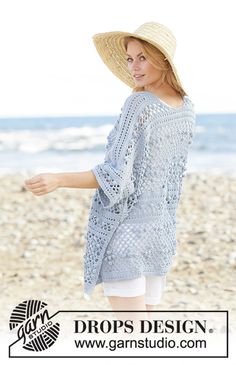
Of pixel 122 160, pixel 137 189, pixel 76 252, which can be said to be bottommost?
pixel 76 252

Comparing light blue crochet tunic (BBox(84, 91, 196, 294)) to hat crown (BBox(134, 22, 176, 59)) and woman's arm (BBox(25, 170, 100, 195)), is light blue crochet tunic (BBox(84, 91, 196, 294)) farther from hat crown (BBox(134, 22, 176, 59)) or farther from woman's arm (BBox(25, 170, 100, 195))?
hat crown (BBox(134, 22, 176, 59))

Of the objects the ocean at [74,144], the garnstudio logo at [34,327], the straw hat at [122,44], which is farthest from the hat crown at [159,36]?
the ocean at [74,144]

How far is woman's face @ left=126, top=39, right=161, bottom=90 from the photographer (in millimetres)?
2822

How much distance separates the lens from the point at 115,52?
10.0 feet

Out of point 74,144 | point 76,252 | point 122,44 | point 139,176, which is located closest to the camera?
point 139,176

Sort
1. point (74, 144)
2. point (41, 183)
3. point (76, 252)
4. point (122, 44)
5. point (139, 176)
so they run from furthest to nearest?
point (74, 144), point (76, 252), point (122, 44), point (139, 176), point (41, 183)

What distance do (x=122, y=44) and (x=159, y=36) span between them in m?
0.23

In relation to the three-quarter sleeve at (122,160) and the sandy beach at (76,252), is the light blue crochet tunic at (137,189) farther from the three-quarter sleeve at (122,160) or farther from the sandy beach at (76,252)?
the sandy beach at (76,252)

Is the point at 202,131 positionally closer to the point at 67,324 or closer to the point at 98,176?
the point at 67,324

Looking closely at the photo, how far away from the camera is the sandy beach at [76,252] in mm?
5324

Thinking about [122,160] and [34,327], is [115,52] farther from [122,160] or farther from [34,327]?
[34,327]

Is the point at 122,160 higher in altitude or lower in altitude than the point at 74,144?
higher

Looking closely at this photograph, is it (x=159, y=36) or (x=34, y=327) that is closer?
(x=159, y=36)

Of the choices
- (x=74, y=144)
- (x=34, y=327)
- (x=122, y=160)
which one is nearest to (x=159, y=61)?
(x=122, y=160)
